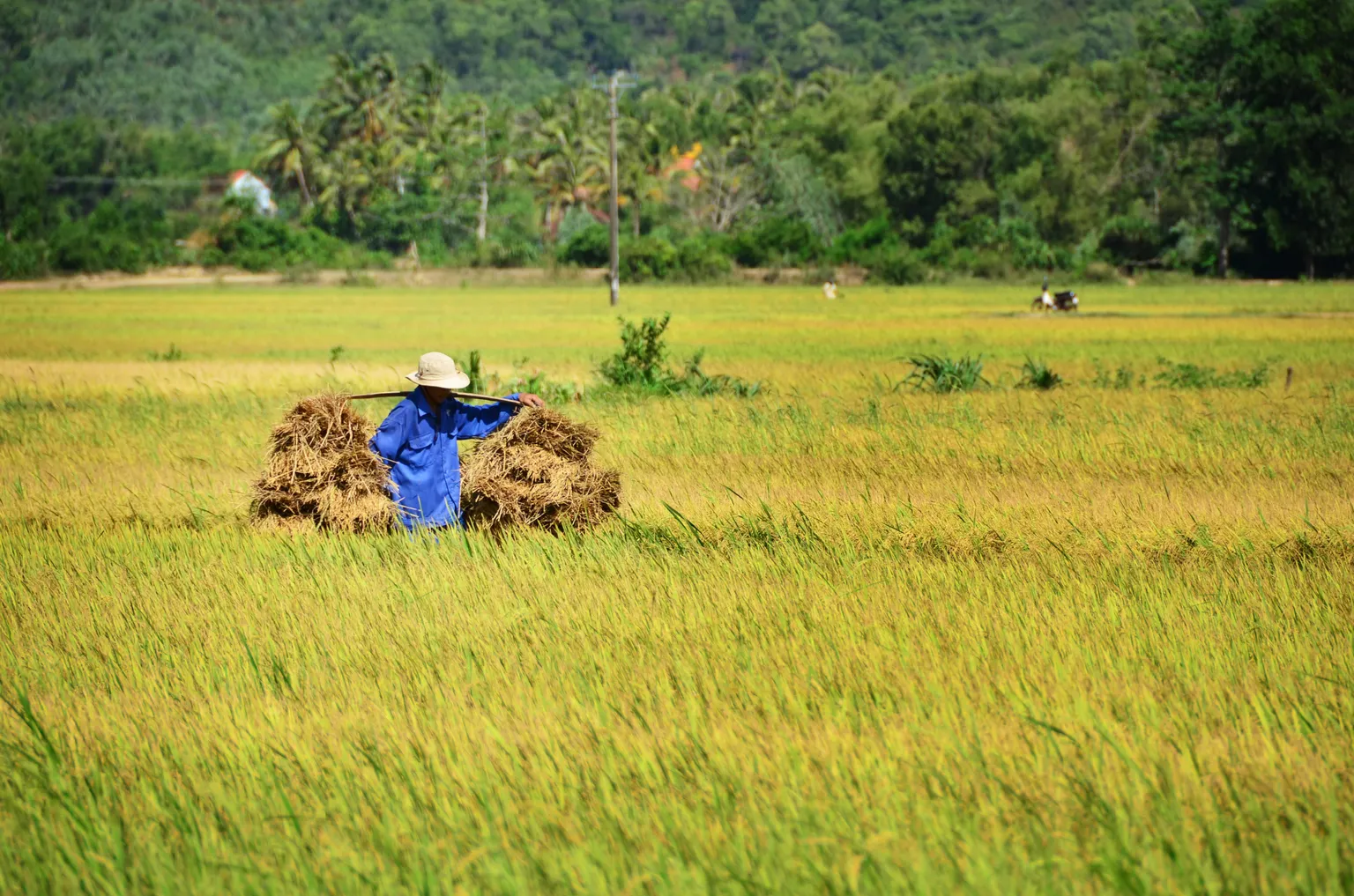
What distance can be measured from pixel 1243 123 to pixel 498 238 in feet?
123

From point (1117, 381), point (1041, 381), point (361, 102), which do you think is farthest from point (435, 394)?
point (361, 102)

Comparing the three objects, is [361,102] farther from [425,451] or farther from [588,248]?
[425,451]

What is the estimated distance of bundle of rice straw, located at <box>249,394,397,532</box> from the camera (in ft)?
26.5

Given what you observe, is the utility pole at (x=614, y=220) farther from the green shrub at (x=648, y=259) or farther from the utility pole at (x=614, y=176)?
the green shrub at (x=648, y=259)

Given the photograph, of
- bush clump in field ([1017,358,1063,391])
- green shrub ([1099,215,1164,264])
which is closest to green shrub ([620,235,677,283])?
green shrub ([1099,215,1164,264])

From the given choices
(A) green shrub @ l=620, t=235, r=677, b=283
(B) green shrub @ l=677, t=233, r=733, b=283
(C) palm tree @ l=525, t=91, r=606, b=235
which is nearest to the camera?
(B) green shrub @ l=677, t=233, r=733, b=283

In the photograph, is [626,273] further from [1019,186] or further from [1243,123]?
[1243,123]

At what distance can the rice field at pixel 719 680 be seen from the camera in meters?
3.95

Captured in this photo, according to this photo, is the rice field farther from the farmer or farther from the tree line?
the tree line

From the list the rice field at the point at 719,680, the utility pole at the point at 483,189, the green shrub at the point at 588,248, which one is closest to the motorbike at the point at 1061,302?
the rice field at the point at 719,680

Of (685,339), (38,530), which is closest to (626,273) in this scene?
(685,339)

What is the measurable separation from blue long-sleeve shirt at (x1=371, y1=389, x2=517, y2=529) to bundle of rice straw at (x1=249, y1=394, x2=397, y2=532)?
9cm

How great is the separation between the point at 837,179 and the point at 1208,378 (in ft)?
203

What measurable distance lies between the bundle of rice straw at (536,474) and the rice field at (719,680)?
0.94 feet
